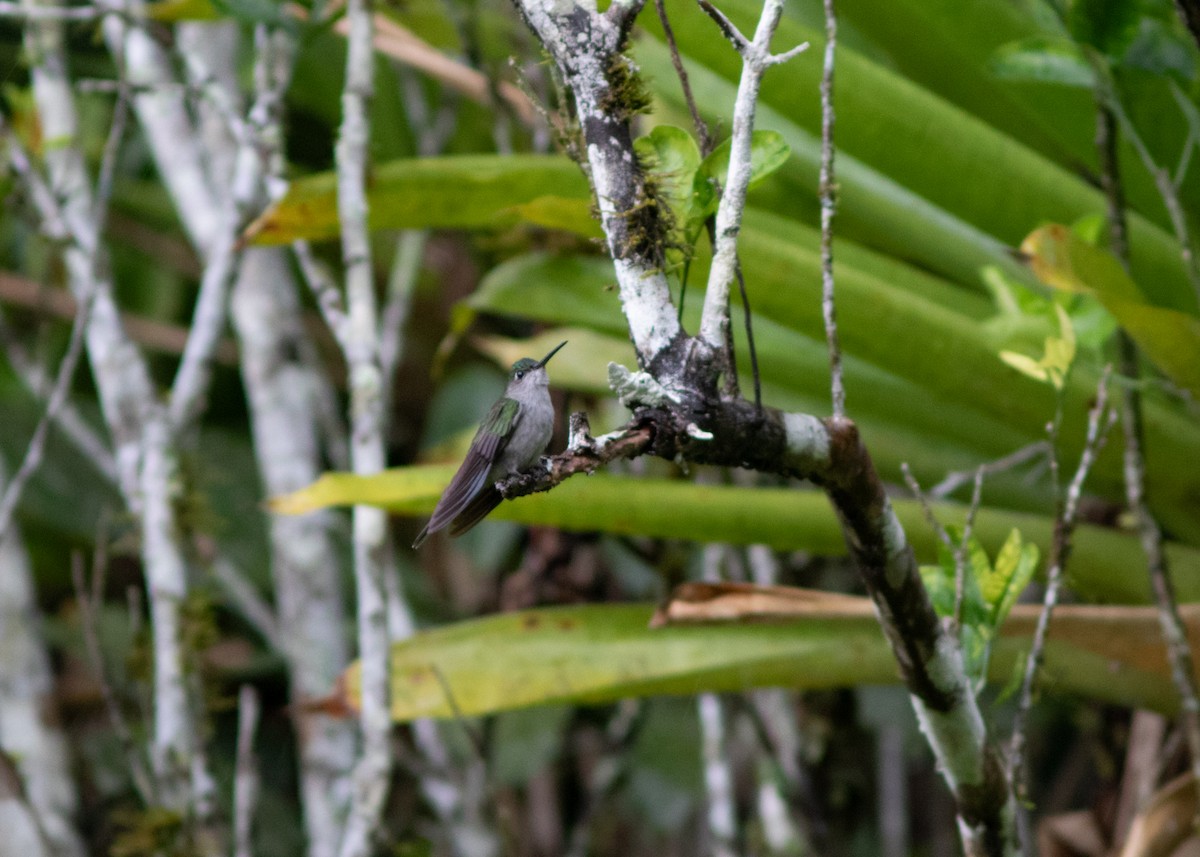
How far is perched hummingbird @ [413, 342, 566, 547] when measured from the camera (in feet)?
3.27

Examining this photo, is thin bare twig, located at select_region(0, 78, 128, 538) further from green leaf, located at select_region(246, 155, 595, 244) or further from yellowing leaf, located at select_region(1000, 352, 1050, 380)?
yellowing leaf, located at select_region(1000, 352, 1050, 380)

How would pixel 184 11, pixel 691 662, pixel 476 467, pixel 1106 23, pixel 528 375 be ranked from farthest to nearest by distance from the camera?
pixel 184 11 < pixel 691 662 < pixel 1106 23 < pixel 528 375 < pixel 476 467

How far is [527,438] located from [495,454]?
8 centimetres

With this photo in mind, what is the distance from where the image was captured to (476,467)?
3.49 feet

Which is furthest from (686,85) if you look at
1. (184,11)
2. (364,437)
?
(184,11)

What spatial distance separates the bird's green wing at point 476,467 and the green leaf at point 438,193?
0.63m

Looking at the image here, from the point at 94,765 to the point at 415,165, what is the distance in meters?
2.26

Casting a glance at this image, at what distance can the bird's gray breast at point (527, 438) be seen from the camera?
44.0 inches

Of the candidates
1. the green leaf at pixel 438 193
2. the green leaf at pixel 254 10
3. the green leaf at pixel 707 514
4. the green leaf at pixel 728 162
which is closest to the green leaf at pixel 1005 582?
the green leaf at pixel 707 514

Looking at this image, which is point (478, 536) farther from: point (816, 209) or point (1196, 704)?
point (1196, 704)

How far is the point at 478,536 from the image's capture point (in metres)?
3.46

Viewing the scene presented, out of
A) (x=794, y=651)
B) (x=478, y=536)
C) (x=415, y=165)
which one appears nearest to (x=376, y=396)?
(x=415, y=165)

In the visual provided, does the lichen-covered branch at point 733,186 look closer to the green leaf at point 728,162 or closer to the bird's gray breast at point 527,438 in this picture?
the green leaf at point 728,162

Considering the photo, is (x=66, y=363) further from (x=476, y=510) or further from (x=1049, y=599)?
(x=1049, y=599)
